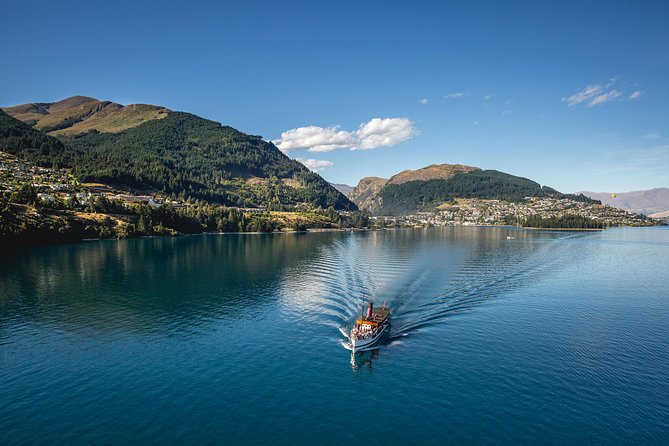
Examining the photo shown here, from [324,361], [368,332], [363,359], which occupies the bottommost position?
[363,359]

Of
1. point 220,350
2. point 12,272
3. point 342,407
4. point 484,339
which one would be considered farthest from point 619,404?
point 12,272

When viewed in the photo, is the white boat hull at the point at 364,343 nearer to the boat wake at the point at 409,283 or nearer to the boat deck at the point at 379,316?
the boat wake at the point at 409,283

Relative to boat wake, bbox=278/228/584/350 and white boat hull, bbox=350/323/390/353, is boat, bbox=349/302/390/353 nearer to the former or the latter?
white boat hull, bbox=350/323/390/353

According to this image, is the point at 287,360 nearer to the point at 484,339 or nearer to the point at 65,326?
the point at 484,339

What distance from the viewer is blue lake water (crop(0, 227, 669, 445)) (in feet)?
117

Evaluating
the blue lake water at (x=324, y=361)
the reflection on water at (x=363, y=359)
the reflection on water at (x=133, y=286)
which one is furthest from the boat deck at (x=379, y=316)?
the reflection on water at (x=133, y=286)

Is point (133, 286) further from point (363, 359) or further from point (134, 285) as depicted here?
point (363, 359)

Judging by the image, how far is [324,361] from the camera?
50281 millimetres

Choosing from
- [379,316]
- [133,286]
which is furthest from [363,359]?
[133,286]

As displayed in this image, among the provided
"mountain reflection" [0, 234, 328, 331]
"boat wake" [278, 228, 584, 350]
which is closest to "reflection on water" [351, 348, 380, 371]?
"boat wake" [278, 228, 584, 350]

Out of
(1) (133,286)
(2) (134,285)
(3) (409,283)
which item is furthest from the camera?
(3) (409,283)

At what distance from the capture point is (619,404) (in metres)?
39.8

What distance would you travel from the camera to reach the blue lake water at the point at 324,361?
117 feet

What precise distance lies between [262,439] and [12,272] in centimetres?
10913
